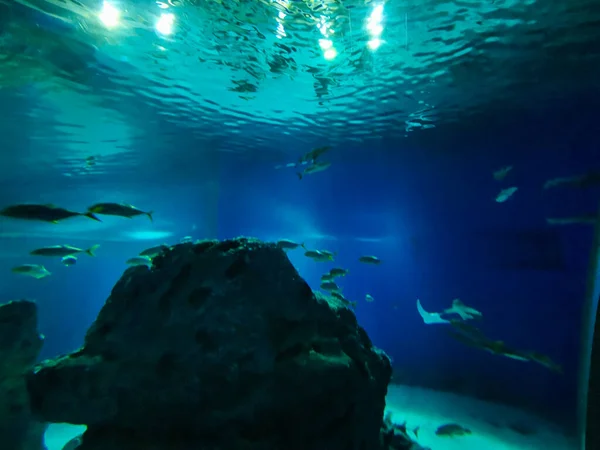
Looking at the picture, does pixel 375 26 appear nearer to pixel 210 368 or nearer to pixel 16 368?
pixel 210 368

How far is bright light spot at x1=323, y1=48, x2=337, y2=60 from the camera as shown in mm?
9078

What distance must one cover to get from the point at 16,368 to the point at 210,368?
6.44 meters

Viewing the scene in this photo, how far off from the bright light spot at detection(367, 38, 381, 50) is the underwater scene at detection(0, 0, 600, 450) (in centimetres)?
14

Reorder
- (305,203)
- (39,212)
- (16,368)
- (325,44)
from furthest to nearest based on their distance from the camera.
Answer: (305,203), (325,44), (16,368), (39,212)

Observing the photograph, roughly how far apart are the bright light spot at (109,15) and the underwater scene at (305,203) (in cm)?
6

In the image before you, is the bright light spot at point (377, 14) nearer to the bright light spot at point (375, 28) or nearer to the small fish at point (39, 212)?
the bright light spot at point (375, 28)

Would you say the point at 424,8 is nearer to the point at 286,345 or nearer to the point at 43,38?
the point at 286,345

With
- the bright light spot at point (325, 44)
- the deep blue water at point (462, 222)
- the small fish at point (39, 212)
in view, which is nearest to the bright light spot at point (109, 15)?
A: the bright light spot at point (325, 44)

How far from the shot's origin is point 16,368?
742 cm

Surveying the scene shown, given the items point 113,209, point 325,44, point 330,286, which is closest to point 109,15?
point 325,44

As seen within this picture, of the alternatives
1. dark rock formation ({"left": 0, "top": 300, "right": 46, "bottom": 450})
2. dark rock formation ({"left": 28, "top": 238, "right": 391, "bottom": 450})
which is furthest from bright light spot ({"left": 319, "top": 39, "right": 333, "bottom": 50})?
dark rock formation ({"left": 0, "top": 300, "right": 46, "bottom": 450})

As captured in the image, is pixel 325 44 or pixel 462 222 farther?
pixel 462 222

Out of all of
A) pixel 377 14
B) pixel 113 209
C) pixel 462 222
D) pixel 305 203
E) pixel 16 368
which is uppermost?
pixel 377 14

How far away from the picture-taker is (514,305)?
17656 millimetres
